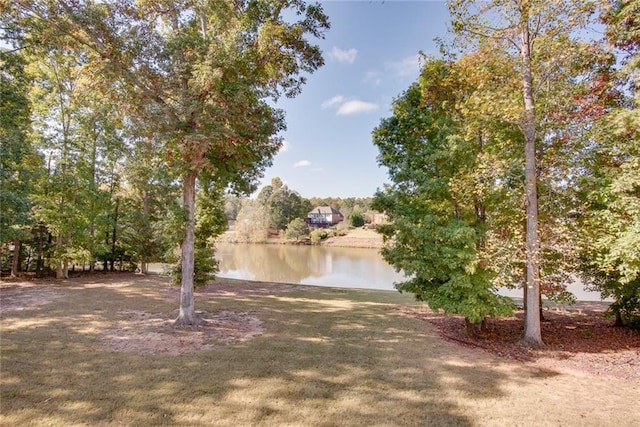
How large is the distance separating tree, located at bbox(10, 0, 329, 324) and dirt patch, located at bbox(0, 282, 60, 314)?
16.7ft

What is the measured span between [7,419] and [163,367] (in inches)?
71.2

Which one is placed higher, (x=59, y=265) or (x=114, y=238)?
(x=114, y=238)

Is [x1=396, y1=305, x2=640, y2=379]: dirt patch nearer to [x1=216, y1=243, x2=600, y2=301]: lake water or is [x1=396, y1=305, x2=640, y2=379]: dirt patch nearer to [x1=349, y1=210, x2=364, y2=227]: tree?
[x1=216, y1=243, x2=600, y2=301]: lake water

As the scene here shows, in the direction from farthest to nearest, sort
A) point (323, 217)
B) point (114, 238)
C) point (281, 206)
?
point (323, 217) < point (281, 206) < point (114, 238)

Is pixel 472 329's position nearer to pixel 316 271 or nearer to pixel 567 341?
pixel 567 341

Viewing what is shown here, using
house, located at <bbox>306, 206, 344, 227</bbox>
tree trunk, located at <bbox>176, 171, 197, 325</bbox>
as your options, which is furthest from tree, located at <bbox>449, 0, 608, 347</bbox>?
house, located at <bbox>306, 206, 344, 227</bbox>

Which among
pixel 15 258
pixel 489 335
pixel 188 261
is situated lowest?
pixel 489 335

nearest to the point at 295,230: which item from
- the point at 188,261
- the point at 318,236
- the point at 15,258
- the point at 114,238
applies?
the point at 318,236

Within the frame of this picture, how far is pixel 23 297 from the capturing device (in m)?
9.91

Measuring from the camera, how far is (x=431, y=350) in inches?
249

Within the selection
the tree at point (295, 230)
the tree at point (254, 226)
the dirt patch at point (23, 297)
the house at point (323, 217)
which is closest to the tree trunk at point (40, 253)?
the dirt patch at point (23, 297)

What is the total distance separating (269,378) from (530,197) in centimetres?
616

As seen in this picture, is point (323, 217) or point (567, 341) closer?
point (567, 341)

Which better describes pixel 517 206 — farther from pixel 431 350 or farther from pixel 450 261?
pixel 431 350
